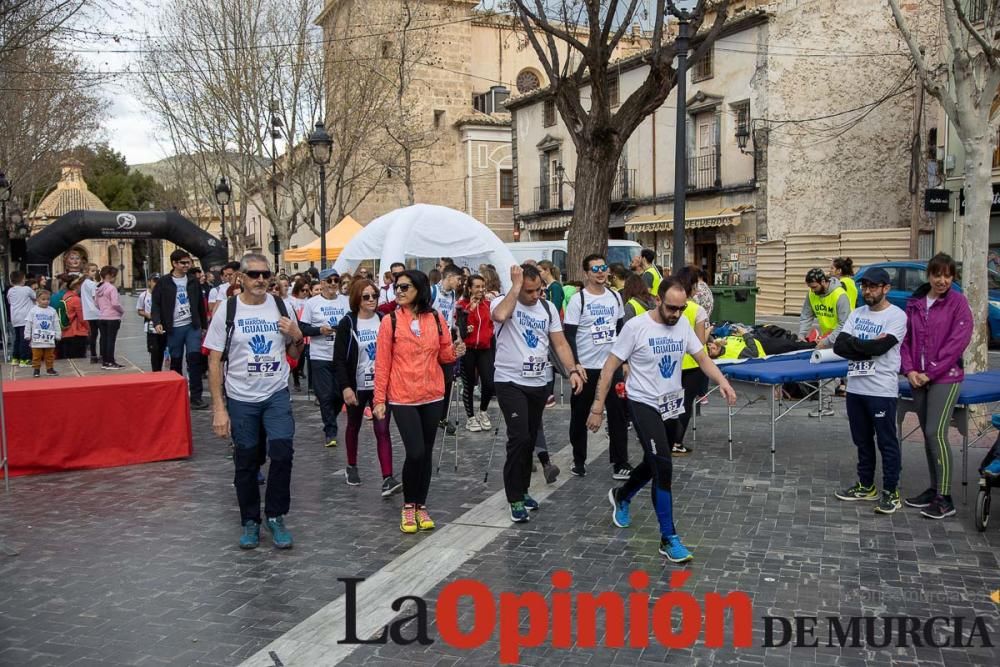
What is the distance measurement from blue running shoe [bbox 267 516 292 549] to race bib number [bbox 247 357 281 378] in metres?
1.00

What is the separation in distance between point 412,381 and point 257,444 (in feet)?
3.73

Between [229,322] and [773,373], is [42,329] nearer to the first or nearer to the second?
[229,322]

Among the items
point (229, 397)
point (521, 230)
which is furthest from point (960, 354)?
point (521, 230)

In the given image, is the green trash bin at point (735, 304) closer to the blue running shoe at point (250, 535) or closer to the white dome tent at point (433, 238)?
the white dome tent at point (433, 238)

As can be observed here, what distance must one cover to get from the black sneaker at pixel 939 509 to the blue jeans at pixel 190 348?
9.06m

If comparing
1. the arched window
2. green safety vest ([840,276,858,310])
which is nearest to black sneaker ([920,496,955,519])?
green safety vest ([840,276,858,310])

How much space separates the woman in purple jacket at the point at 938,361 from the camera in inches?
251

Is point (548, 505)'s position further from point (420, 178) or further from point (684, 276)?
point (420, 178)

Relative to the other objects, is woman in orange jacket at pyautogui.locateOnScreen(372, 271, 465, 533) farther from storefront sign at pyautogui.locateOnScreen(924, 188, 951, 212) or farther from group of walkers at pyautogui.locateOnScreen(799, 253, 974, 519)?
storefront sign at pyautogui.locateOnScreen(924, 188, 951, 212)

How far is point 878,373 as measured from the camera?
652 cm

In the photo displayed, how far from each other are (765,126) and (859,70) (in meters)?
3.56

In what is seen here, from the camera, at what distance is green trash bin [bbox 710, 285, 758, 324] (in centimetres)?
2081

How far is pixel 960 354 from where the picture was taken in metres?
6.39

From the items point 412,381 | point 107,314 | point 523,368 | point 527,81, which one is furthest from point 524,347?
point 527,81
